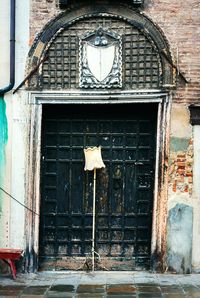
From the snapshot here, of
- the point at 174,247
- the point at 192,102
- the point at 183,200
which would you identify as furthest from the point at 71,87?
the point at 174,247

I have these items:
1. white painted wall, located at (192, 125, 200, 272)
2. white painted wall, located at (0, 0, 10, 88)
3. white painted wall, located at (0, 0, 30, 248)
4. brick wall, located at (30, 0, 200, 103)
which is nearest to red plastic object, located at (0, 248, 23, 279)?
white painted wall, located at (0, 0, 30, 248)

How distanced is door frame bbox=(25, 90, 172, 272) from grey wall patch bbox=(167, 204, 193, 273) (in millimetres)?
102

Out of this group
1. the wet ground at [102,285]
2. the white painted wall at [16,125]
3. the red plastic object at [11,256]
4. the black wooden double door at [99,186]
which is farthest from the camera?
the black wooden double door at [99,186]

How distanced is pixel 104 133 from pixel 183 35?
2.15 meters

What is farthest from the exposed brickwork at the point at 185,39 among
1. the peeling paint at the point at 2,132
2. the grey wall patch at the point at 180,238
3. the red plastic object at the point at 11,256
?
the red plastic object at the point at 11,256

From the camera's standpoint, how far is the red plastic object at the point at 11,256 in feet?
25.8

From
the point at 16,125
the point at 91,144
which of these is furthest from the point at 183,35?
the point at 16,125

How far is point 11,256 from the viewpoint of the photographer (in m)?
7.88

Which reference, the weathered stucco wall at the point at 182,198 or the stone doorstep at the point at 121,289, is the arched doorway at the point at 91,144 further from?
the stone doorstep at the point at 121,289

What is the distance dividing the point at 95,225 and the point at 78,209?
41 centimetres

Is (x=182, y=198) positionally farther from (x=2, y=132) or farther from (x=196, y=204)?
(x=2, y=132)

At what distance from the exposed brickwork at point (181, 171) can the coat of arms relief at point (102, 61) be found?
166 cm

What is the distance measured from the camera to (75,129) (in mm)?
8648

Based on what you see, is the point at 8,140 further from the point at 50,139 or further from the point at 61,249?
the point at 61,249
